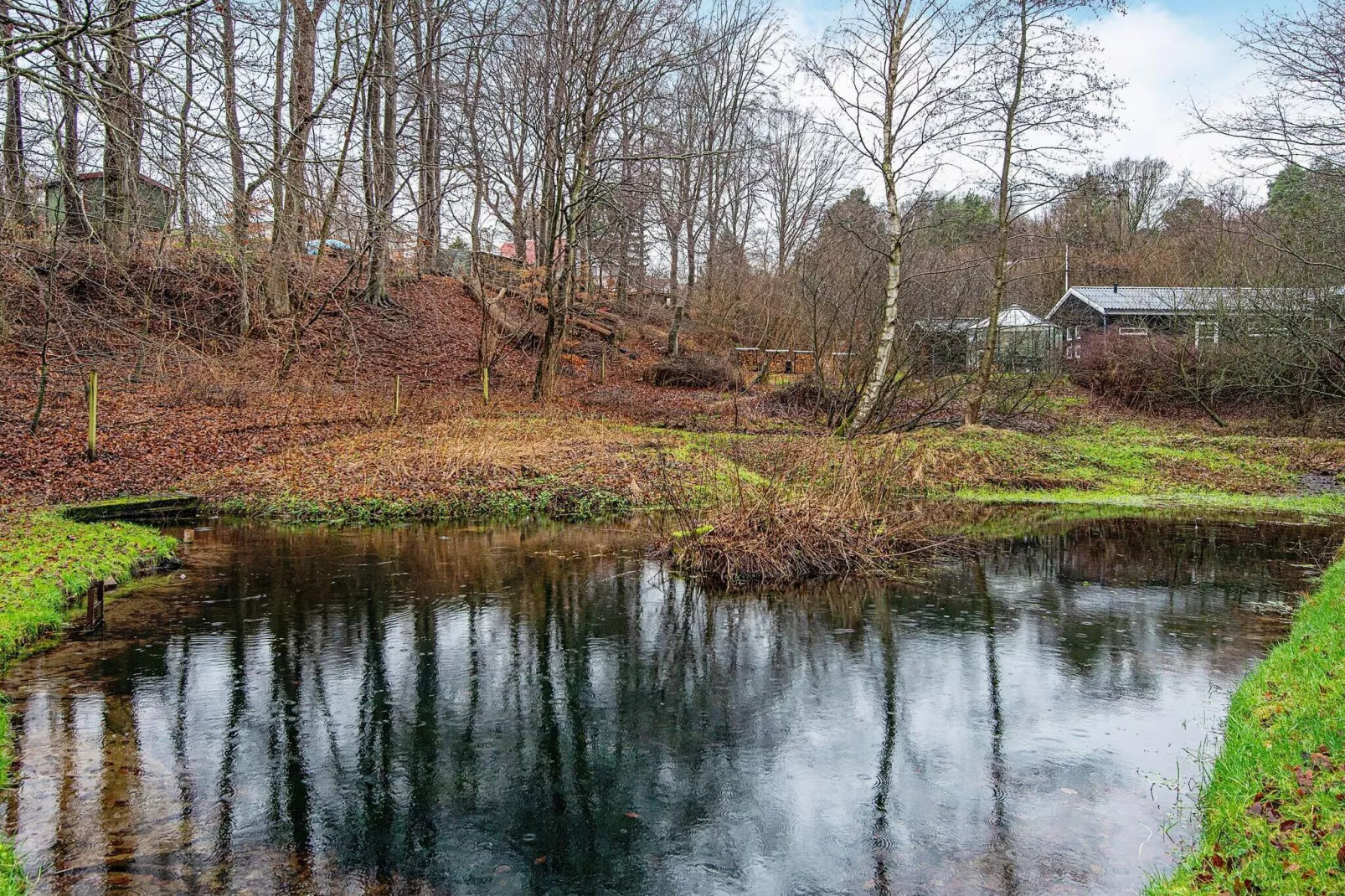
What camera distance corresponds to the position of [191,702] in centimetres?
645

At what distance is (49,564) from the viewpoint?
9039 mm

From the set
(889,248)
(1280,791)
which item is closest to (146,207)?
(1280,791)

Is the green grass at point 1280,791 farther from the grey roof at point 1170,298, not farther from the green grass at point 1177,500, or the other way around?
the grey roof at point 1170,298

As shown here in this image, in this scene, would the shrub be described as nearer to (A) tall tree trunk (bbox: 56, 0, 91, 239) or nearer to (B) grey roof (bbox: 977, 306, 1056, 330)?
(B) grey roof (bbox: 977, 306, 1056, 330)

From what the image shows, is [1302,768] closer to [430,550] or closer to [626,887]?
[626,887]

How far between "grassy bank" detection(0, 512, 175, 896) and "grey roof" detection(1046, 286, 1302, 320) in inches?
1037

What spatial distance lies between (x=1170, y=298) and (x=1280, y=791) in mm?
32382

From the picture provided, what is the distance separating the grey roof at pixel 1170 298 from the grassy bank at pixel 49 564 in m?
26.3

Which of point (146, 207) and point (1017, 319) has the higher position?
point (1017, 319)

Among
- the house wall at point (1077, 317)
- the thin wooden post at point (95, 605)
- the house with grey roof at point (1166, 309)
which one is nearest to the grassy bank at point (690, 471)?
the thin wooden post at point (95, 605)

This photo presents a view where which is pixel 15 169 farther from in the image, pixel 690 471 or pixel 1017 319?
pixel 1017 319

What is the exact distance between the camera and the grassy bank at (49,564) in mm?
7551

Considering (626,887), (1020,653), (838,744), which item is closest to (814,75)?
(1020,653)

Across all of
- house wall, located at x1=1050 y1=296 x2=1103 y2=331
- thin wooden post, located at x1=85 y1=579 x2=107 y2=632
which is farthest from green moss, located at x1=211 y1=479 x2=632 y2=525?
house wall, located at x1=1050 y1=296 x2=1103 y2=331
